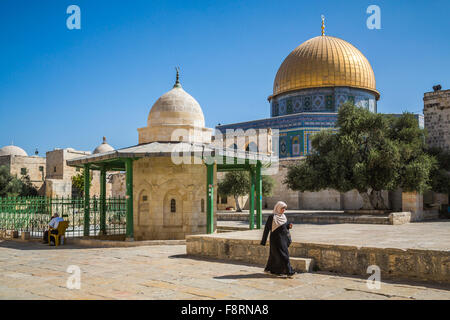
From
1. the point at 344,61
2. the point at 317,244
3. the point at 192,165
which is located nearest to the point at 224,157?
the point at 192,165

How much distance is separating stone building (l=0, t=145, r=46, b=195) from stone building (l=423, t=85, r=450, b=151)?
3534 cm

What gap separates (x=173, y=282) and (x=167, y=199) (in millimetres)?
6462

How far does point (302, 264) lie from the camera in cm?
656

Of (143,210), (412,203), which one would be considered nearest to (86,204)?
(143,210)

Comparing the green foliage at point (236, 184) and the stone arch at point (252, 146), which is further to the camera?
the stone arch at point (252, 146)

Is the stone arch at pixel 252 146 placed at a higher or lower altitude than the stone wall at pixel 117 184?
higher

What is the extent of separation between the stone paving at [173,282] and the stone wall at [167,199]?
357cm

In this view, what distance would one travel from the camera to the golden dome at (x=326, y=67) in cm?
3384

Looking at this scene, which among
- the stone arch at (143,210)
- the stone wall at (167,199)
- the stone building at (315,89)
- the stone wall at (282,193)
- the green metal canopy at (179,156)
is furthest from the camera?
the stone building at (315,89)

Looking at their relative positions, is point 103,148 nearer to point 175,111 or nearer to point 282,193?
point 282,193

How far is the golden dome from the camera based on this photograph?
3384cm

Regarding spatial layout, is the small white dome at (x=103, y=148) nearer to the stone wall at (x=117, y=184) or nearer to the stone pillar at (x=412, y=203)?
the stone wall at (x=117, y=184)


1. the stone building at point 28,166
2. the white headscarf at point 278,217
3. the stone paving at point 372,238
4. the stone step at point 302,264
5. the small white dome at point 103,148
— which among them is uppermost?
the small white dome at point 103,148

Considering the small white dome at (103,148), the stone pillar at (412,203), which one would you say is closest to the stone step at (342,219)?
the stone pillar at (412,203)
